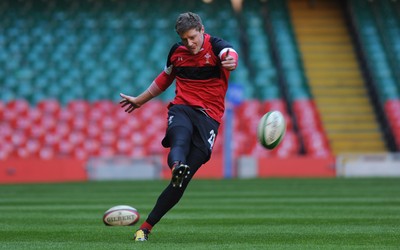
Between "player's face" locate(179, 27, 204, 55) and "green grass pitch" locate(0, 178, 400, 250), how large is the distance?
172cm

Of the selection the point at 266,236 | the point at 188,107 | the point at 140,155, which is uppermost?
the point at 140,155

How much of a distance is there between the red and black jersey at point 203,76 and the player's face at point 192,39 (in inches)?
6.1

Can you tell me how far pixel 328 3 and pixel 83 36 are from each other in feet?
29.9

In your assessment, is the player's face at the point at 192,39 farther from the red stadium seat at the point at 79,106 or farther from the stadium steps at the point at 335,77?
the stadium steps at the point at 335,77

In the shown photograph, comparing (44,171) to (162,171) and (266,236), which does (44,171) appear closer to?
(162,171)

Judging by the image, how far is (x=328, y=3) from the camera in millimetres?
33750

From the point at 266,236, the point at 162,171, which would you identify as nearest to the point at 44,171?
the point at 162,171

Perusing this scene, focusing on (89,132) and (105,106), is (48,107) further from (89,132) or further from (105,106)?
(105,106)

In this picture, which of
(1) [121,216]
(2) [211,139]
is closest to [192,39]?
(2) [211,139]

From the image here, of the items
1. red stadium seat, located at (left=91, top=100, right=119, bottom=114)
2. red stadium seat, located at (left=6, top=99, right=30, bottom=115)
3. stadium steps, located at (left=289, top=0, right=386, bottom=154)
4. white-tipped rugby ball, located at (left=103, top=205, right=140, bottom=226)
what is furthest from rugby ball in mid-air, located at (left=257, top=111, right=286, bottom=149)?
stadium steps, located at (left=289, top=0, right=386, bottom=154)

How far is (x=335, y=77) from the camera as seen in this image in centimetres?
3139

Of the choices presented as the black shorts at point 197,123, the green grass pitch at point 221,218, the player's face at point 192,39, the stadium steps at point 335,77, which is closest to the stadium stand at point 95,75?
the stadium steps at point 335,77

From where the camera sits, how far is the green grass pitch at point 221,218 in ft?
26.9

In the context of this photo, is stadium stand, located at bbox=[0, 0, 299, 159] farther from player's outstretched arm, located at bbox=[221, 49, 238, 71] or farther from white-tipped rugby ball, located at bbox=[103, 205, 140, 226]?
player's outstretched arm, located at bbox=[221, 49, 238, 71]
